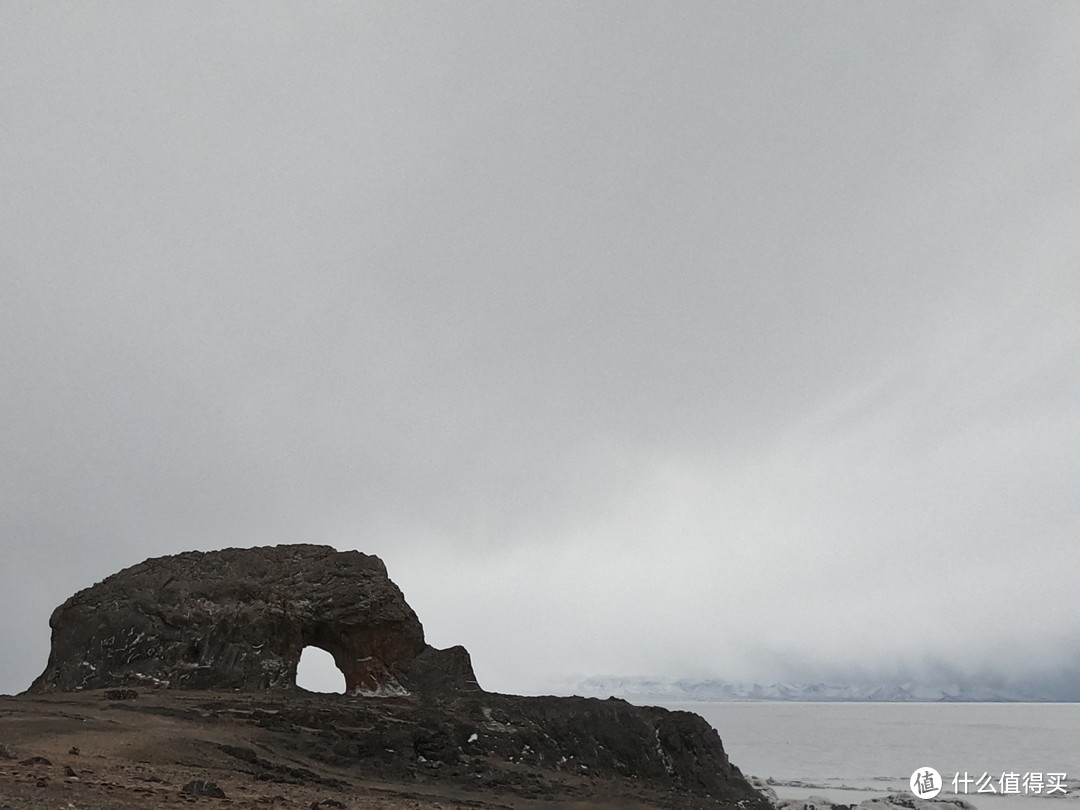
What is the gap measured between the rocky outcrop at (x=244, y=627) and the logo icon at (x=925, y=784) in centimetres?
3483

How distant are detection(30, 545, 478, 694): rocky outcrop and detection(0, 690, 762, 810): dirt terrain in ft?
9.08

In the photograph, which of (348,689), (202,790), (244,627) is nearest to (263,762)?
(202,790)

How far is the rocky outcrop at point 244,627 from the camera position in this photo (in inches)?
1385

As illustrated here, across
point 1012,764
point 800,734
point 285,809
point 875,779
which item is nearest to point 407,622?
point 285,809

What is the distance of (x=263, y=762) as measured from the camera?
875 inches

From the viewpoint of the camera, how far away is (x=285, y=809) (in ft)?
50.6

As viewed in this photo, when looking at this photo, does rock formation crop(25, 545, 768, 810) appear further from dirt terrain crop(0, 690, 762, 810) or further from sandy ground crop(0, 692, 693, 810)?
sandy ground crop(0, 692, 693, 810)

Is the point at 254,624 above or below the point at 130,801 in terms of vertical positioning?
above

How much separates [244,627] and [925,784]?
1935 inches

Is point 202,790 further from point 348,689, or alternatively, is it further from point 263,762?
point 348,689

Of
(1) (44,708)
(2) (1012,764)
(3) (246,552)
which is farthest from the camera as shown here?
(2) (1012,764)

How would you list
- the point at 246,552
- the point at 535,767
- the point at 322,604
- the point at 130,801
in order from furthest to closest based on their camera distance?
the point at 246,552 → the point at 322,604 → the point at 535,767 → the point at 130,801

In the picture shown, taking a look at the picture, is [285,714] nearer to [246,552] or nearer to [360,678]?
[360,678]

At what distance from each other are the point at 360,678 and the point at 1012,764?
236ft
